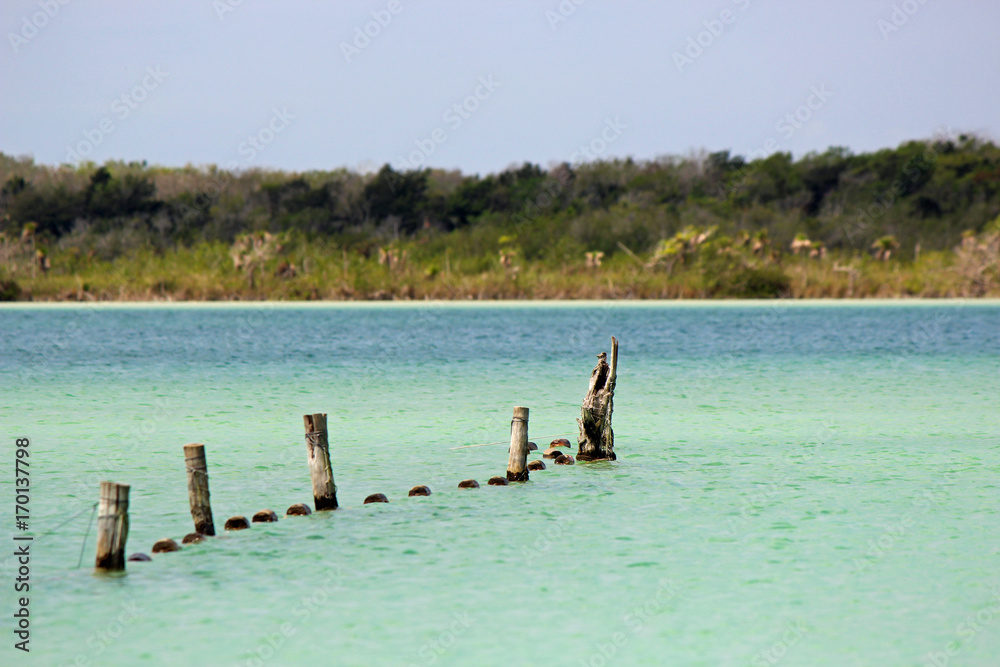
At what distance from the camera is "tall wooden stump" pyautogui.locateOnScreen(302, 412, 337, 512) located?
1067 centimetres

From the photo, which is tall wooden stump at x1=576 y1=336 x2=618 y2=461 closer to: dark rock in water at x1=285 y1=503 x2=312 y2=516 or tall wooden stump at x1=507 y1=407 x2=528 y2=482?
tall wooden stump at x1=507 y1=407 x2=528 y2=482

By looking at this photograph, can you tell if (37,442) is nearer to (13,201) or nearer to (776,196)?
(13,201)

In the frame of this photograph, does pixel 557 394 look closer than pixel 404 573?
No

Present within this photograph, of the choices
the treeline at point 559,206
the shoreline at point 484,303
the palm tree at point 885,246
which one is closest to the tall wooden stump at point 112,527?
the shoreline at point 484,303

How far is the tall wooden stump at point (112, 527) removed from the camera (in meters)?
8.67

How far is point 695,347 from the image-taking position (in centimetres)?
3192

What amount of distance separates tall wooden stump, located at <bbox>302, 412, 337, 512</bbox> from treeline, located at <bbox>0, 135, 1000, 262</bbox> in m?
40.9

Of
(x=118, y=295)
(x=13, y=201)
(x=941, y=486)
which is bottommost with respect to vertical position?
(x=941, y=486)

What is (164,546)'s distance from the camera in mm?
9625

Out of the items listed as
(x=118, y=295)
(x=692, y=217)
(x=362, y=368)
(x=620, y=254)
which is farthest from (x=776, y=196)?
(x=362, y=368)

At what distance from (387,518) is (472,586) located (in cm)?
220

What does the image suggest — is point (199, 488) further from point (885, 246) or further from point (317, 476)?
point (885, 246)

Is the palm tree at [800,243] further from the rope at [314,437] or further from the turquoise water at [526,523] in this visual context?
the rope at [314,437]

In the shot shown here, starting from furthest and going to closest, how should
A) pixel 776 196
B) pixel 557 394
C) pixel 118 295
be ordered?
pixel 776 196, pixel 118 295, pixel 557 394
